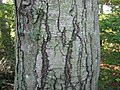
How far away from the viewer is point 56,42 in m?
1.33

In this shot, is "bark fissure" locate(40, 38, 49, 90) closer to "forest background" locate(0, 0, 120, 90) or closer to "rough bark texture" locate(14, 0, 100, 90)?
"rough bark texture" locate(14, 0, 100, 90)

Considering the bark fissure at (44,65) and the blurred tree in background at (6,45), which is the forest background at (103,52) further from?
the bark fissure at (44,65)

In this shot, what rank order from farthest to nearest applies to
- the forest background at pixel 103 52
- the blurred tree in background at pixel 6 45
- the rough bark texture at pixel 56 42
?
the blurred tree in background at pixel 6 45 < the forest background at pixel 103 52 < the rough bark texture at pixel 56 42

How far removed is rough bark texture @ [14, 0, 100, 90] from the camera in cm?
131

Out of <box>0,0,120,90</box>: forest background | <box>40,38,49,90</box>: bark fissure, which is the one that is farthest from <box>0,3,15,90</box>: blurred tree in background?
<box>40,38,49,90</box>: bark fissure

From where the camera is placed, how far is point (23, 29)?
4.52ft

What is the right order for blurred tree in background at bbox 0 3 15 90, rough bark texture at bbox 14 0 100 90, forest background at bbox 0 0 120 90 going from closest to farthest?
rough bark texture at bbox 14 0 100 90
forest background at bbox 0 0 120 90
blurred tree in background at bbox 0 3 15 90

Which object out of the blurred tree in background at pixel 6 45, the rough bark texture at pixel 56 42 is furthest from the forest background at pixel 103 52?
the rough bark texture at pixel 56 42

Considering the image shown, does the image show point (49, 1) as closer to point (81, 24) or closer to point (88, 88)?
point (81, 24)

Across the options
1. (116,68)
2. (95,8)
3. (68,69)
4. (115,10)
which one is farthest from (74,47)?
(115,10)

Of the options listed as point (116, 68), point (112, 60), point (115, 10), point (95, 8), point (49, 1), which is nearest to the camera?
point (49, 1)

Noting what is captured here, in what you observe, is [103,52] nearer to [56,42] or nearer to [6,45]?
[6,45]

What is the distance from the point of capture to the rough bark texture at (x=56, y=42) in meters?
1.31

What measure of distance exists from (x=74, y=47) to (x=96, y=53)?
0.60ft
